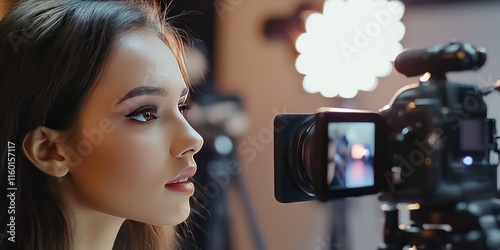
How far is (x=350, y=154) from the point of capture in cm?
74

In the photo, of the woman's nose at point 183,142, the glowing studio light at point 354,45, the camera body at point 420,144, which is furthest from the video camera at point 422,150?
the glowing studio light at point 354,45

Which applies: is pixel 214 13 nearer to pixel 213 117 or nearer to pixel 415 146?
pixel 213 117

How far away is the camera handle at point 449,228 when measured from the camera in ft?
2.35

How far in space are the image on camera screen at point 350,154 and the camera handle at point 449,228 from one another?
0.07 metres

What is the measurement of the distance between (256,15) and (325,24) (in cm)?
18

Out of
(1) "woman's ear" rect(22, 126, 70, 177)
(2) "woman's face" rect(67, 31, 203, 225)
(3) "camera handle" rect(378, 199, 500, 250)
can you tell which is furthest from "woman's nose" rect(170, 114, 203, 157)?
(3) "camera handle" rect(378, 199, 500, 250)

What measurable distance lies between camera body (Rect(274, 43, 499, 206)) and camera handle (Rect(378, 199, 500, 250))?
0.02 m

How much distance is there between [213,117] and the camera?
4.26 ft

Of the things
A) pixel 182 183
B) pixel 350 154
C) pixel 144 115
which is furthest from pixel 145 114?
pixel 350 154

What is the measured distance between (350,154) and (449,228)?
0.56 feet

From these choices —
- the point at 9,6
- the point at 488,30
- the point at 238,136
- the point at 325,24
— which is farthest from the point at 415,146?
→ the point at 9,6

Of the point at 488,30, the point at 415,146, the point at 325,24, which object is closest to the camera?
the point at 415,146

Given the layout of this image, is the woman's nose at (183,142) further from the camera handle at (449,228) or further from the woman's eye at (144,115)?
the camera handle at (449,228)

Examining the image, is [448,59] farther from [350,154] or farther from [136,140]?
[136,140]
